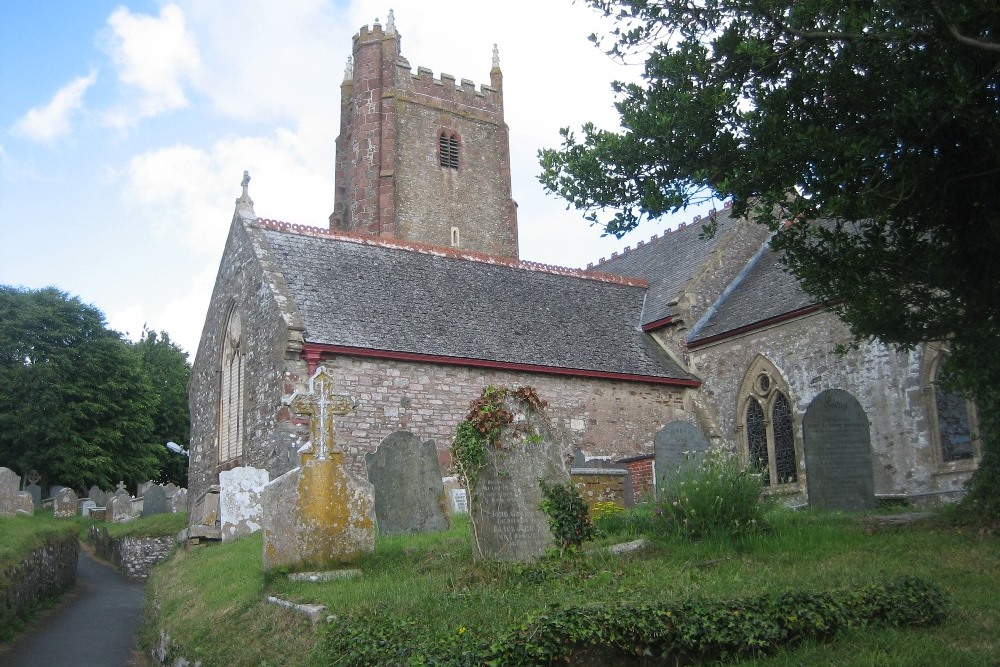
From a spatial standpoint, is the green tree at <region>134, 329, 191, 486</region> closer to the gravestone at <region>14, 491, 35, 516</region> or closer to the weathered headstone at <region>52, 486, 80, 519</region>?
the weathered headstone at <region>52, 486, 80, 519</region>

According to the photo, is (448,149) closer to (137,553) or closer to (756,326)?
(756,326)

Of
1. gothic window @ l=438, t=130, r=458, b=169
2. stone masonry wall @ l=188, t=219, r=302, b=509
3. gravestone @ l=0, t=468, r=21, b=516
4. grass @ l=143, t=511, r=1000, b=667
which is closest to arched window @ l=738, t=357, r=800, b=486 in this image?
grass @ l=143, t=511, r=1000, b=667

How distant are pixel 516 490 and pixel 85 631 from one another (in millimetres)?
7595

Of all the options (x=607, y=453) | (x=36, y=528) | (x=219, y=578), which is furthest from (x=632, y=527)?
(x=36, y=528)

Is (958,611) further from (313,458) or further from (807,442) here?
(313,458)

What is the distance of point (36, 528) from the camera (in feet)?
56.9

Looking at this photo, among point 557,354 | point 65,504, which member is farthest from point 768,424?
point 65,504

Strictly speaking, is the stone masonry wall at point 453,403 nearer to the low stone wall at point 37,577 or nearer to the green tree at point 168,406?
the low stone wall at point 37,577

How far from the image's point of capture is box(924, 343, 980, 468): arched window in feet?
54.1

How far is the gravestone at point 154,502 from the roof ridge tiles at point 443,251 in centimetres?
992

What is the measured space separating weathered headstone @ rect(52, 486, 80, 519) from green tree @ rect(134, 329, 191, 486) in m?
11.9

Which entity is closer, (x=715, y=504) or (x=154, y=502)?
(x=715, y=504)

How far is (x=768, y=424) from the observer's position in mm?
20625

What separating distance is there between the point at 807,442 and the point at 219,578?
8116 mm
